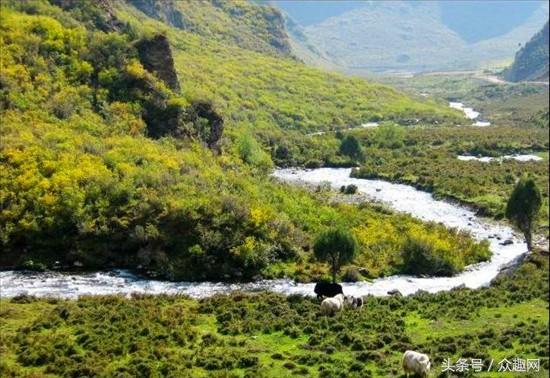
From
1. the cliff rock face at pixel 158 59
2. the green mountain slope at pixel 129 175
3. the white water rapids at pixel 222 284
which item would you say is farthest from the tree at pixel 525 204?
the cliff rock face at pixel 158 59

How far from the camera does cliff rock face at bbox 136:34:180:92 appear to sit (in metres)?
103

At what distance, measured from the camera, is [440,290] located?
198 ft

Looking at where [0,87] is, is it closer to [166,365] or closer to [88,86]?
[88,86]

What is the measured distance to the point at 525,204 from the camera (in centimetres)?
6856

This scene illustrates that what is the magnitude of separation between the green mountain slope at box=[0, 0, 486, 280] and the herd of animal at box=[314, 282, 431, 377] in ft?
27.7

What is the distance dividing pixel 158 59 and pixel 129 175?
3611cm

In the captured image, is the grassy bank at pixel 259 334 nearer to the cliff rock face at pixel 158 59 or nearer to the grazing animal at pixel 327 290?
the grazing animal at pixel 327 290

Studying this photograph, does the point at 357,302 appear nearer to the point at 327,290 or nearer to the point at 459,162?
the point at 327,290

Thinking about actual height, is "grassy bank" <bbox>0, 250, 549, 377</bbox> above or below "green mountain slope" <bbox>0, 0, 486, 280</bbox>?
below

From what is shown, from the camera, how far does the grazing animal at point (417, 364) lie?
3709 centimetres

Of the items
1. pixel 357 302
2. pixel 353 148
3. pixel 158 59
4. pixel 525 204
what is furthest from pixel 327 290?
pixel 353 148

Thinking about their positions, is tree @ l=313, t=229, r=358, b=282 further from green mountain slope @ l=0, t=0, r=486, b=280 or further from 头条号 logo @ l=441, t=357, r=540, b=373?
头条号 logo @ l=441, t=357, r=540, b=373

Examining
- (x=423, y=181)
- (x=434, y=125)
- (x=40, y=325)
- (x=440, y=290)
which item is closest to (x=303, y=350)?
(x=40, y=325)

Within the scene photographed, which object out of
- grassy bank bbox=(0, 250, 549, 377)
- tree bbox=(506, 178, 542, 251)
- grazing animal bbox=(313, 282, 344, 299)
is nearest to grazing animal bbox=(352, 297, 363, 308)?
grassy bank bbox=(0, 250, 549, 377)
